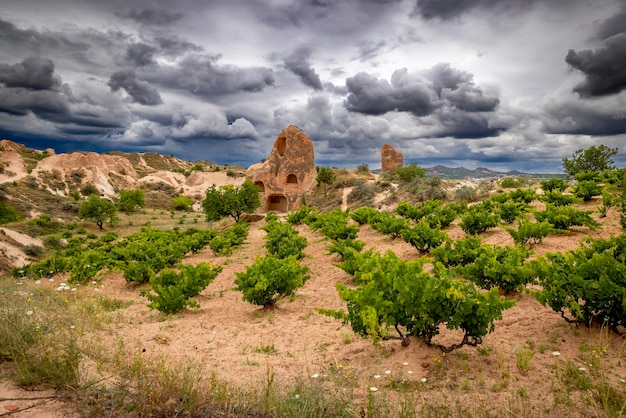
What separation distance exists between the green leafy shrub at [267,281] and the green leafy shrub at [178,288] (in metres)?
1.28

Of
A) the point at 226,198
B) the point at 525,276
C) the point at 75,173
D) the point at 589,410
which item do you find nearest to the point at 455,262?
the point at 525,276

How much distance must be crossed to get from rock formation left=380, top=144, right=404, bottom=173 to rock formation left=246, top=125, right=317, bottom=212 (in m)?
21.5

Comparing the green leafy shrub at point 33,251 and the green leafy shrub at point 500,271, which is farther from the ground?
the green leafy shrub at point 500,271

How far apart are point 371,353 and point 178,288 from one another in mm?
5226

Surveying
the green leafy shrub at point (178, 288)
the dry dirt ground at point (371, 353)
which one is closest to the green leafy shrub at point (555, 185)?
the dry dirt ground at point (371, 353)

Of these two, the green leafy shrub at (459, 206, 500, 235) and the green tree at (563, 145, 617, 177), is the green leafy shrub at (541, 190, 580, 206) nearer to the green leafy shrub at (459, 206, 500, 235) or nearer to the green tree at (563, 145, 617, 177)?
the green leafy shrub at (459, 206, 500, 235)

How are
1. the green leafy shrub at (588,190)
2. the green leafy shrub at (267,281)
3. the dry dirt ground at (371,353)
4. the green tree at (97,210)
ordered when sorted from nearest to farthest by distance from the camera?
1. the dry dirt ground at (371,353)
2. the green leafy shrub at (267,281)
3. the green leafy shrub at (588,190)
4. the green tree at (97,210)

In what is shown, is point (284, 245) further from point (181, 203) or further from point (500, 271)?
point (181, 203)

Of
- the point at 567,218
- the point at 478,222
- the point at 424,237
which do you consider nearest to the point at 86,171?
the point at 424,237

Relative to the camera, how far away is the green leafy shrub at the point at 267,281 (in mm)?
7582

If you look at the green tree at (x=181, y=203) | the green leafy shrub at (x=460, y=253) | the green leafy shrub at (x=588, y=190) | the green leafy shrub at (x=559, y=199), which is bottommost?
the green tree at (x=181, y=203)

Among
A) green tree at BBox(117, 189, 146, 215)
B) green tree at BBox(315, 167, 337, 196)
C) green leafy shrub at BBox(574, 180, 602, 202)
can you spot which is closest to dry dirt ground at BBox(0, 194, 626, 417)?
green leafy shrub at BBox(574, 180, 602, 202)

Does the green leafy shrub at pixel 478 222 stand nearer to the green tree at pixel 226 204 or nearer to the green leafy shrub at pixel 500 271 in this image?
the green leafy shrub at pixel 500 271

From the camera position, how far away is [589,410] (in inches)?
121
